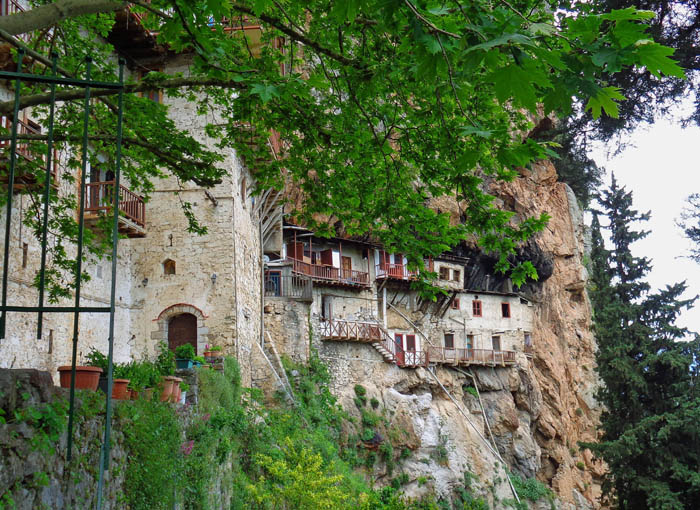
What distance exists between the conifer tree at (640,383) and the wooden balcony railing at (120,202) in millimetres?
15606

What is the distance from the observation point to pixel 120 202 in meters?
16.3

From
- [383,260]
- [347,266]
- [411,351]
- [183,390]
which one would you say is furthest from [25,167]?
[383,260]

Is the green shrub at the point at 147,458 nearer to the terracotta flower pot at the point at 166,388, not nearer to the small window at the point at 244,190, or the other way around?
the terracotta flower pot at the point at 166,388

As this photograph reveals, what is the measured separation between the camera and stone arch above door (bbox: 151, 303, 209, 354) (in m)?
18.2

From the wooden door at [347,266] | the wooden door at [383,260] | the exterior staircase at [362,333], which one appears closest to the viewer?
the exterior staircase at [362,333]

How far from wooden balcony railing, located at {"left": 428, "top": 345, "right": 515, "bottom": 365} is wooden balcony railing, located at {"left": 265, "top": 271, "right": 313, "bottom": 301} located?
25.9ft

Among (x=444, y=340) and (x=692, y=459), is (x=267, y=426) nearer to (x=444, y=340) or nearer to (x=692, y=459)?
(x=692, y=459)

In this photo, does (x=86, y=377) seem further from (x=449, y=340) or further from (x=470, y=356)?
(x=449, y=340)

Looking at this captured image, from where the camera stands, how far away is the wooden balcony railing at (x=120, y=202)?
15.5 m

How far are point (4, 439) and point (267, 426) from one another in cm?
1164

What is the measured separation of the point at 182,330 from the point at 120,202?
415 centimetres

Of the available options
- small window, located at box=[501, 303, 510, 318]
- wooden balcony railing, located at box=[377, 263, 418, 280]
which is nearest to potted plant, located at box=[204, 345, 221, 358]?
wooden balcony railing, located at box=[377, 263, 418, 280]

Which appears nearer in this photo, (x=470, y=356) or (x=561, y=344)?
(x=470, y=356)

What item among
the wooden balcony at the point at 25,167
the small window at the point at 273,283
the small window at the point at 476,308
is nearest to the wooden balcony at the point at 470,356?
the small window at the point at 476,308
